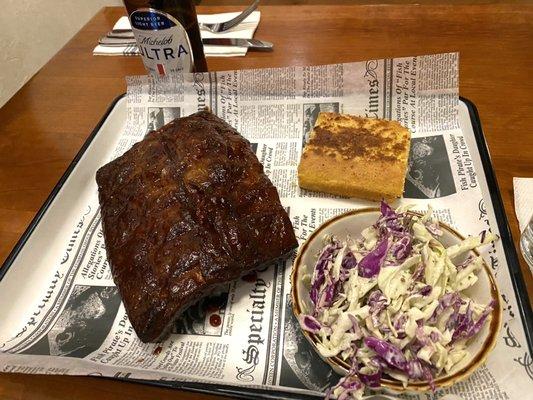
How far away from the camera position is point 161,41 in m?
1.55

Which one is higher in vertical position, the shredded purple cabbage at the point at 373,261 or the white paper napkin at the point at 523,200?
the shredded purple cabbage at the point at 373,261

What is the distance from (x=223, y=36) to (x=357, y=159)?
1.03 metres

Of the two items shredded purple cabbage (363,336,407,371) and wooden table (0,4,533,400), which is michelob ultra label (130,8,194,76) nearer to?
wooden table (0,4,533,400)

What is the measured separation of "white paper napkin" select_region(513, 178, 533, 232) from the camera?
123 cm

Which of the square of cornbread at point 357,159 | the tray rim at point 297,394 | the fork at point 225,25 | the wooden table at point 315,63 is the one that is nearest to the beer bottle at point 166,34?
the tray rim at point 297,394

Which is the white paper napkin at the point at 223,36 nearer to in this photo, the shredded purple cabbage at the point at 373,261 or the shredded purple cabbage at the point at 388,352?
the shredded purple cabbage at the point at 373,261

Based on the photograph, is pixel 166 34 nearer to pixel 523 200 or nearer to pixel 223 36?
pixel 223 36

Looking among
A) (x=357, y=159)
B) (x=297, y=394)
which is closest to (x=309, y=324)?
(x=297, y=394)

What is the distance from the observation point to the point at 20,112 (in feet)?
6.04

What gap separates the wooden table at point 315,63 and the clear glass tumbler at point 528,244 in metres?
0.07

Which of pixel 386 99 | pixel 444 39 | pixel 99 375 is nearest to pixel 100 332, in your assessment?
pixel 99 375

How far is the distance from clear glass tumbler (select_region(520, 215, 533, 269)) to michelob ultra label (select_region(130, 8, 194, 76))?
122cm

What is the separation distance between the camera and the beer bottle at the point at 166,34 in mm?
1469

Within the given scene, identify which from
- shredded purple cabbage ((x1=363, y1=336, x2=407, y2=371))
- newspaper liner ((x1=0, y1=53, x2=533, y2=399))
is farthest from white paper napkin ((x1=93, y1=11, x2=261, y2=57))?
shredded purple cabbage ((x1=363, y1=336, x2=407, y2=371))
